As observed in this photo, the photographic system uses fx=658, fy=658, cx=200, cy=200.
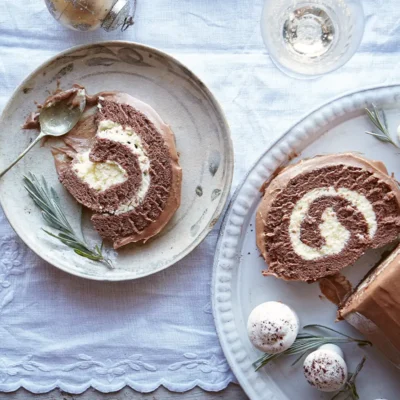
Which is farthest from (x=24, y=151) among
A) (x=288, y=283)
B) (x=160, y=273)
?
(x=288, y=283)

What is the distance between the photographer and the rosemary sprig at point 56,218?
1931mm

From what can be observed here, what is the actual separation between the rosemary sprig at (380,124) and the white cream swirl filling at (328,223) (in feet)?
0.58

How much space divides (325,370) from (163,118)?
2.81 ft

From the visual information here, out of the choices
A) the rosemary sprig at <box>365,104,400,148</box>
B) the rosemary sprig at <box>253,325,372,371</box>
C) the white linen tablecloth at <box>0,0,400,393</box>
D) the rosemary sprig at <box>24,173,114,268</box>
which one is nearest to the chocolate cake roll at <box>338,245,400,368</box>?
the rosemary sprig at <box>253,325,372,371</box>

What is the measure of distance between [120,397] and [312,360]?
1.96 ft

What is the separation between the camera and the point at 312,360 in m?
1.83

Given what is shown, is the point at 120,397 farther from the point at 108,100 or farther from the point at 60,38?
the point at 60,38

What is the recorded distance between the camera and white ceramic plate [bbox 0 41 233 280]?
1.91 meters

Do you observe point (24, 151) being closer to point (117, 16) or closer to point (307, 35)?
point (117, 16)

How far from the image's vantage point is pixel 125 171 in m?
1.93

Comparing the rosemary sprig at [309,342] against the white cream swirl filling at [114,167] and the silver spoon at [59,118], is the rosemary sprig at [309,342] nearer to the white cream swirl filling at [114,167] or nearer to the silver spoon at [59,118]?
the white cream swirl filling at [114,167]

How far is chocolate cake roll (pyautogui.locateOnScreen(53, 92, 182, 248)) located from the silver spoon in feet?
0.11

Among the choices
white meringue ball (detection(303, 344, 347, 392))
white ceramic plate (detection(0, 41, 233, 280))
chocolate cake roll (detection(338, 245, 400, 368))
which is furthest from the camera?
white ceramic plate (detection(0, 41, 233, 280))

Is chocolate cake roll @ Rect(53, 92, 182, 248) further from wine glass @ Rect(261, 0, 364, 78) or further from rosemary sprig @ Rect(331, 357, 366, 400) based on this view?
rosemary sprig @ Rect(331, 357, 366, 400)
